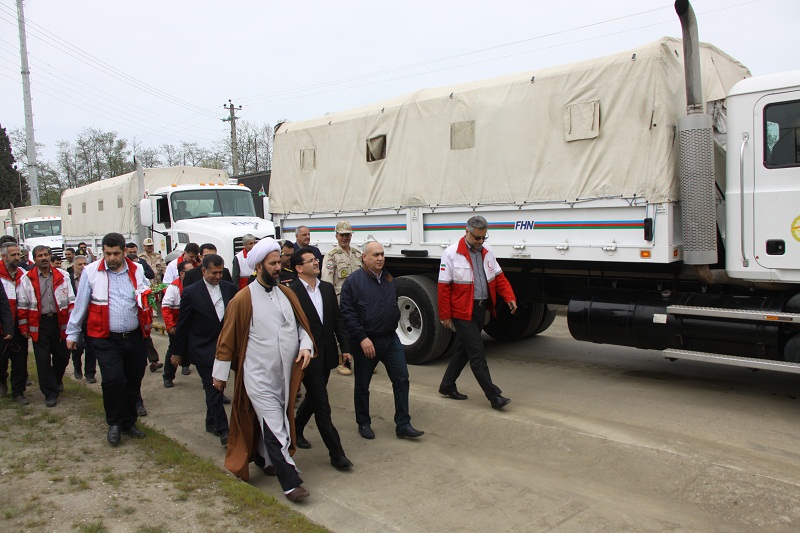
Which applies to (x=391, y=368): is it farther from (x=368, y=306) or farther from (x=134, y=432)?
(x=134, y=432)

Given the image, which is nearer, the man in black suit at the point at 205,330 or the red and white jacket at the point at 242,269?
the man in black suit at the point at 205,330

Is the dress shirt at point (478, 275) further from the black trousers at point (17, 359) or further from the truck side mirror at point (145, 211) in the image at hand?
the truck side mirror at point (145, 211)

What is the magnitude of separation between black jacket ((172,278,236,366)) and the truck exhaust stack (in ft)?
14.6

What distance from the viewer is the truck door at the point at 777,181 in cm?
564

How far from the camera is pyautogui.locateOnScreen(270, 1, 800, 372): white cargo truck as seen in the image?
19.1 ft

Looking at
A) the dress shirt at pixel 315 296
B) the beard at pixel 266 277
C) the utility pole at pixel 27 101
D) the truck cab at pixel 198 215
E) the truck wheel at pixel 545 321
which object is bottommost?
the truck wheel at pixel 545 321

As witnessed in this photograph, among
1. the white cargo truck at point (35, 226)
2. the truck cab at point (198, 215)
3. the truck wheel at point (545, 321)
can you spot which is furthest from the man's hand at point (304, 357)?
the white cargo truck at point (35, 226)

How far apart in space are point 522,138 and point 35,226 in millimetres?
24191

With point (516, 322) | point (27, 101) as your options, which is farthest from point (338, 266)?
point (27, 101)

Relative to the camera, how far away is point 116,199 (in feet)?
58.2

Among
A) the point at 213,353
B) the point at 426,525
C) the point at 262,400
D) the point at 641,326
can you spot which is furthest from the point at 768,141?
the point at 213,353

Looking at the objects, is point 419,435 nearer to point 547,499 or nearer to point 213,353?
point 547,499

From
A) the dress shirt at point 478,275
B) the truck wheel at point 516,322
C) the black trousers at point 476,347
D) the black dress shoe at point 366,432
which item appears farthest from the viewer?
the truck wheel at point 516,322

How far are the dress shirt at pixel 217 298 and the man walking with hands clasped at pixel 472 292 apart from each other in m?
2.05
